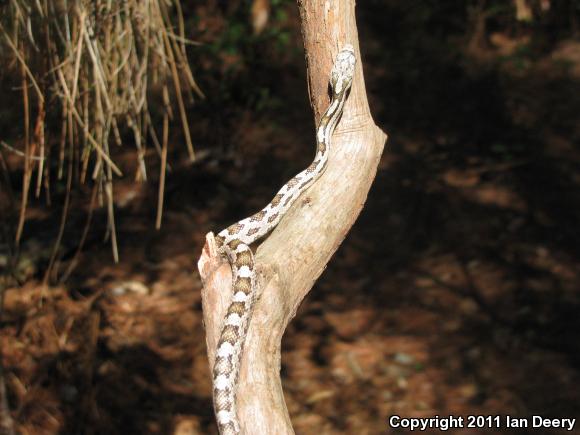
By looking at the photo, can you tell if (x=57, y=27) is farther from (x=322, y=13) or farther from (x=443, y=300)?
(x=443, y=300)

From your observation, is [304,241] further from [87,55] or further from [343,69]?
[87,55]

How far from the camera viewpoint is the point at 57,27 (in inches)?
170

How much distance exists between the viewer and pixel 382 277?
8117 mm

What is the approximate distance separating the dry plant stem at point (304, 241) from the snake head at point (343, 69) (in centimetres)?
3

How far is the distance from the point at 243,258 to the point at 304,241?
281 millimetres

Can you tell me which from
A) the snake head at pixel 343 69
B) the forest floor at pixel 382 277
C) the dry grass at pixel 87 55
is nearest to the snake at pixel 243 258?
the snake head at pixel 343 69

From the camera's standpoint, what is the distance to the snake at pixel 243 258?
288 cm

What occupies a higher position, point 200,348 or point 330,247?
point 330,247

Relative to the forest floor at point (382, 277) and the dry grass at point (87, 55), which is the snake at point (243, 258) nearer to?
the dry grass at point (87, 55)

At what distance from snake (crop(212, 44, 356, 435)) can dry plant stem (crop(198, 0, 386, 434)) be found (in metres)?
0.04

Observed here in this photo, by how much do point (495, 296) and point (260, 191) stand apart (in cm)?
338

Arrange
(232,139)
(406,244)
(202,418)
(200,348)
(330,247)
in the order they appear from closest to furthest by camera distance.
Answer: (330,247) → (202,418) → (200,348) → (406,244) → (232,139)

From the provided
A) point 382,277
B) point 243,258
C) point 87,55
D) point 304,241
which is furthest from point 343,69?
point 382,277

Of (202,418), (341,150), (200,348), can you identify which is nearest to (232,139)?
(200,348)
